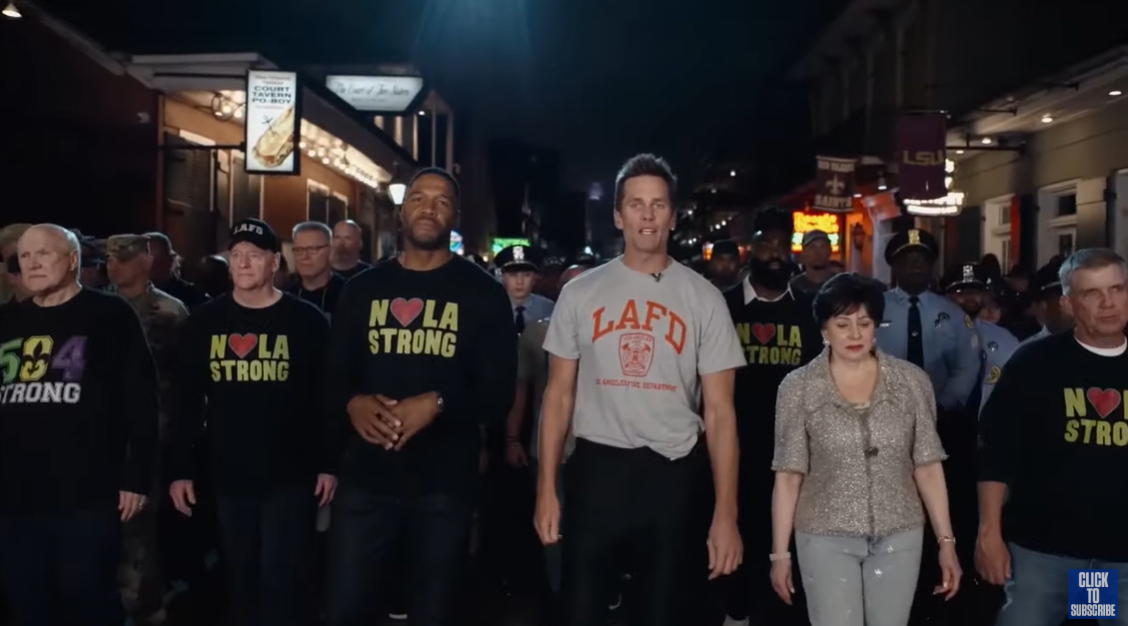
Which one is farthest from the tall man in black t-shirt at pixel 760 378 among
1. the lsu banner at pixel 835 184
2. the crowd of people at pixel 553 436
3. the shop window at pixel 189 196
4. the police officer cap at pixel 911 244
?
the lsu banner at pixel 835 184

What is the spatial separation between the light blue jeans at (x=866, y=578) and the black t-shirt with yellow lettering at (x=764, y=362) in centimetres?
184

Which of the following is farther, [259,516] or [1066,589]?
[259,516]

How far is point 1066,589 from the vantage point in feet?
13.9

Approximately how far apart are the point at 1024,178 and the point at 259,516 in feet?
50.8

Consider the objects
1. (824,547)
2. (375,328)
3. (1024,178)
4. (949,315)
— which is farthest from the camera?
(1024,178)

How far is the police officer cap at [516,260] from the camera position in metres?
8.25

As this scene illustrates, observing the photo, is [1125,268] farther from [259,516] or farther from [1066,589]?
[259,516]

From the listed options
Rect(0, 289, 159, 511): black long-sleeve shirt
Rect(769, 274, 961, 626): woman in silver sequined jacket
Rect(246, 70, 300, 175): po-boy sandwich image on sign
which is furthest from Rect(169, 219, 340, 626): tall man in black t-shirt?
Rect(246, 70, 300, 175): po-boy sandwich image on sign

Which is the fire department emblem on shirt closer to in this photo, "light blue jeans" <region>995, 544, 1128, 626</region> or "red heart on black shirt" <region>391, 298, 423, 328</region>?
"red heart on black shirt" <region>391, 298, 423, 328</region>

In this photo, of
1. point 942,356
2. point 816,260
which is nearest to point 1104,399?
point 942,356

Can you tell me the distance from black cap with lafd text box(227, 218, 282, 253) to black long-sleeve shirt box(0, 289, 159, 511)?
0.63m

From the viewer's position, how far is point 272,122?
504 inches

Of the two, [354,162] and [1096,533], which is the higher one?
[354,162]

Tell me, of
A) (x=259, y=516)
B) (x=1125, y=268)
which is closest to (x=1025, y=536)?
(x=1125, y=268)
